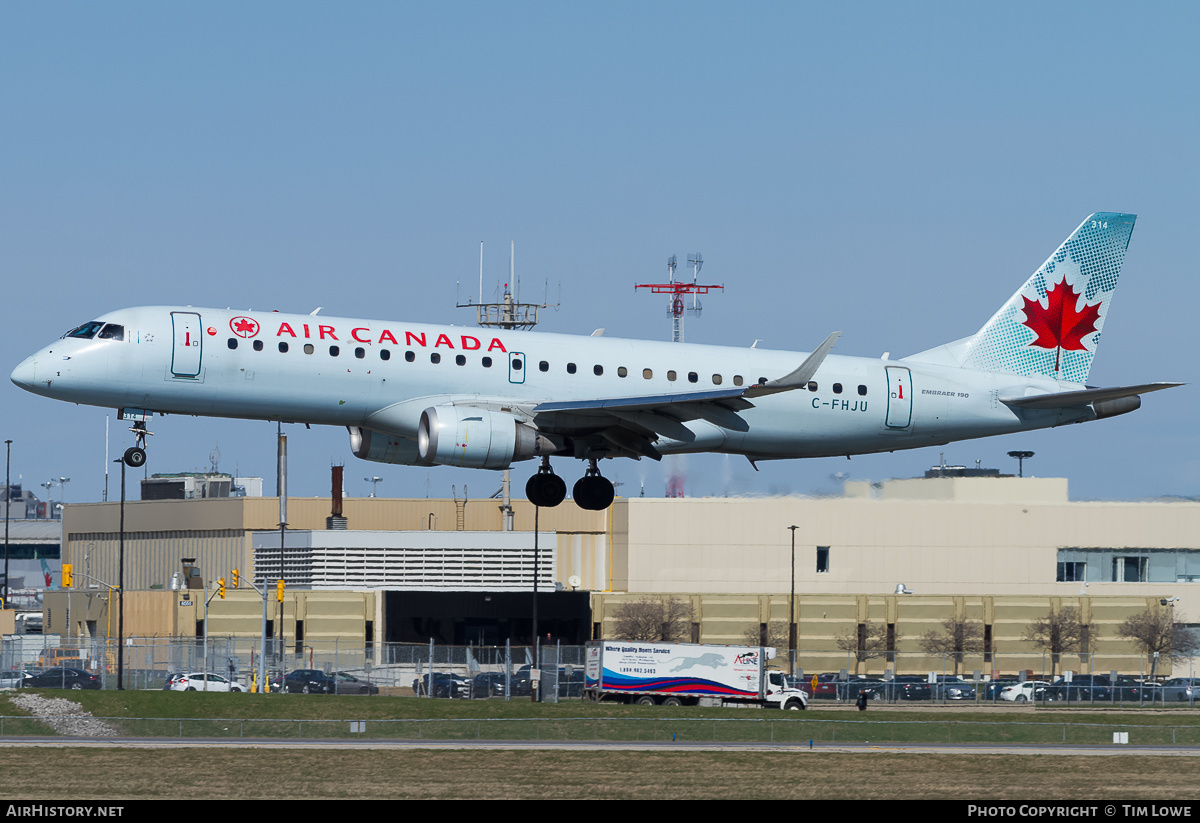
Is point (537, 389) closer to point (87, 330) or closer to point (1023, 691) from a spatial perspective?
point (87, 330)

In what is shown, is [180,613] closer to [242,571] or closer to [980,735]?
[242,571]

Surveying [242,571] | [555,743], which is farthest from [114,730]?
[242,571]

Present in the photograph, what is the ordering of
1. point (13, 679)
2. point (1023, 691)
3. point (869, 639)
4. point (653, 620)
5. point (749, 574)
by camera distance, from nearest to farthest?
point (13, 679), point (1023, 691), point (653, 620), point (869, 639), point (749, 574)

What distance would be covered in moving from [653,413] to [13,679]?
151ft

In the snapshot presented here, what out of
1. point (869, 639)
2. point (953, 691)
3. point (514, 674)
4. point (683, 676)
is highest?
point (683, 676)

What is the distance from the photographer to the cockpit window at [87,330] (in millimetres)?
43938

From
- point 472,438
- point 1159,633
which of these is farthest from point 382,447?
point 1159,633

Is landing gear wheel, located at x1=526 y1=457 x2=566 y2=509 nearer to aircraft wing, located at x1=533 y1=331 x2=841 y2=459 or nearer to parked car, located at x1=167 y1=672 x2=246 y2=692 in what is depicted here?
aircraft wing, located at x1=533 y1=331 x2=841 y2=459

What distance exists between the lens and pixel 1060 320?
55.6m

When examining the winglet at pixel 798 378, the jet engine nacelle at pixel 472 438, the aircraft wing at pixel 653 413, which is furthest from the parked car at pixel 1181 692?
the jet engine nacelle at pixel 472 438

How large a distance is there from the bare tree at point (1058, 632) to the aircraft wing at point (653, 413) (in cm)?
5833

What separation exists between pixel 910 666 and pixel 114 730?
48.7m

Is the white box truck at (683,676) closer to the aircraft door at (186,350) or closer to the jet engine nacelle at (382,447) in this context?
the jet engine nacelle at (382,447)

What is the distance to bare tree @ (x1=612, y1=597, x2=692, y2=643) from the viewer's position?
3935 inches
